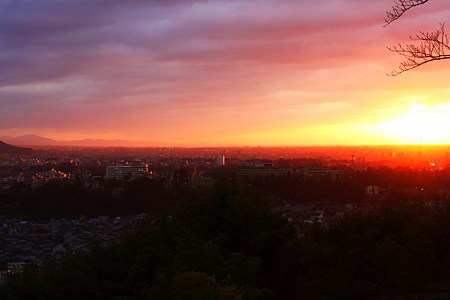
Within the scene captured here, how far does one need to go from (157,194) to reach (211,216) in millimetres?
14494

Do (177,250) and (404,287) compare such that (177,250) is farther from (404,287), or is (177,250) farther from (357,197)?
(357,197)

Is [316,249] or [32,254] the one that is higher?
[316,249]

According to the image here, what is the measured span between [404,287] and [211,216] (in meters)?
3.26

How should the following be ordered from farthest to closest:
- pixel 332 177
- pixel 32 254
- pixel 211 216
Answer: pixel 332 177 → pixel 32 254 → pixel 211 216

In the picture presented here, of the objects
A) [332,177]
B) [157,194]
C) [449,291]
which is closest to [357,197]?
[332,177]

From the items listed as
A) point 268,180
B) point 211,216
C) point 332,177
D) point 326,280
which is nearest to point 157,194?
point 268,180

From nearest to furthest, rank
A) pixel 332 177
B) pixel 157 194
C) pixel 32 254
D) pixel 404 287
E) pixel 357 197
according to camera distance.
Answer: pixel 404 287 < pixel 32 254 < pixel 357 197 < pixel 157 194 < pixel 332 177

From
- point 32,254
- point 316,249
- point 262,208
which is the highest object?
point 262,208

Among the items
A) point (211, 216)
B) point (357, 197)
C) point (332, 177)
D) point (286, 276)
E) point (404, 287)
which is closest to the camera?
point (404, 287)

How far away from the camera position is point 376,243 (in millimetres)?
8672

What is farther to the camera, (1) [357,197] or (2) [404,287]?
(1) [357,197]

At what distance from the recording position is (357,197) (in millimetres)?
20094

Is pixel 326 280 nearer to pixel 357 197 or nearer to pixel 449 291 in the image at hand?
pixel 449 291

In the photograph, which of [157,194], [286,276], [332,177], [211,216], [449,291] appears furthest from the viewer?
[332,177]
